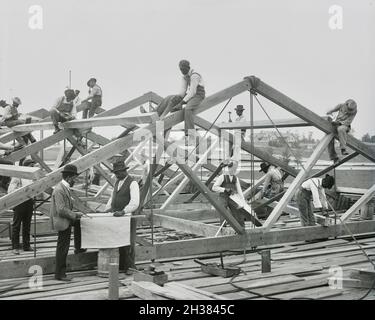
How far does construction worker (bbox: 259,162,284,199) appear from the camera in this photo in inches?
489

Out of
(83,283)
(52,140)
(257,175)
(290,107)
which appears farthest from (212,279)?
(257,175)

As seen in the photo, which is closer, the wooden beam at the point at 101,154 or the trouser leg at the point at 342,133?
the wooden beam at the point at 101,154

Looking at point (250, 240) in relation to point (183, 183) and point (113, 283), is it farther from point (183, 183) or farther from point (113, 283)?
point (113, 283)

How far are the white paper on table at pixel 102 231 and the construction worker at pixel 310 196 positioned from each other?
4512 mm

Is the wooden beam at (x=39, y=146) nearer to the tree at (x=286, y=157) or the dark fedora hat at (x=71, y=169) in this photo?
the dark fedora hat at (x=71, y=169)

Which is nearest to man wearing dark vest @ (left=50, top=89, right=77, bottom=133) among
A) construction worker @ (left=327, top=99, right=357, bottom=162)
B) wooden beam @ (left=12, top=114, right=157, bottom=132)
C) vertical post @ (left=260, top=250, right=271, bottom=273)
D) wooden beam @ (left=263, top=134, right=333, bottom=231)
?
wooden beam @ (left=12, top=114, right=157, bottom=132)

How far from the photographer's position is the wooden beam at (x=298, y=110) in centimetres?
859

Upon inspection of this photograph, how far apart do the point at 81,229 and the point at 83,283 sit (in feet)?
2.26

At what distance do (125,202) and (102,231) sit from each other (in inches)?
27.2

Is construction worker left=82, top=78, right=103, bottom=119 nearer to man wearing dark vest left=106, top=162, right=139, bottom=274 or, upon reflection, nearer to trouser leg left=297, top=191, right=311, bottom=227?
trouser leg left=297, top=191, right=311, bottom=227

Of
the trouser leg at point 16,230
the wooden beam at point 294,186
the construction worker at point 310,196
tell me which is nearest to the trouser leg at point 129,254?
the trouser leg at point 16,230

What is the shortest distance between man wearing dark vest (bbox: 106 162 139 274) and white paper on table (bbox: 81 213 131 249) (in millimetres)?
230
